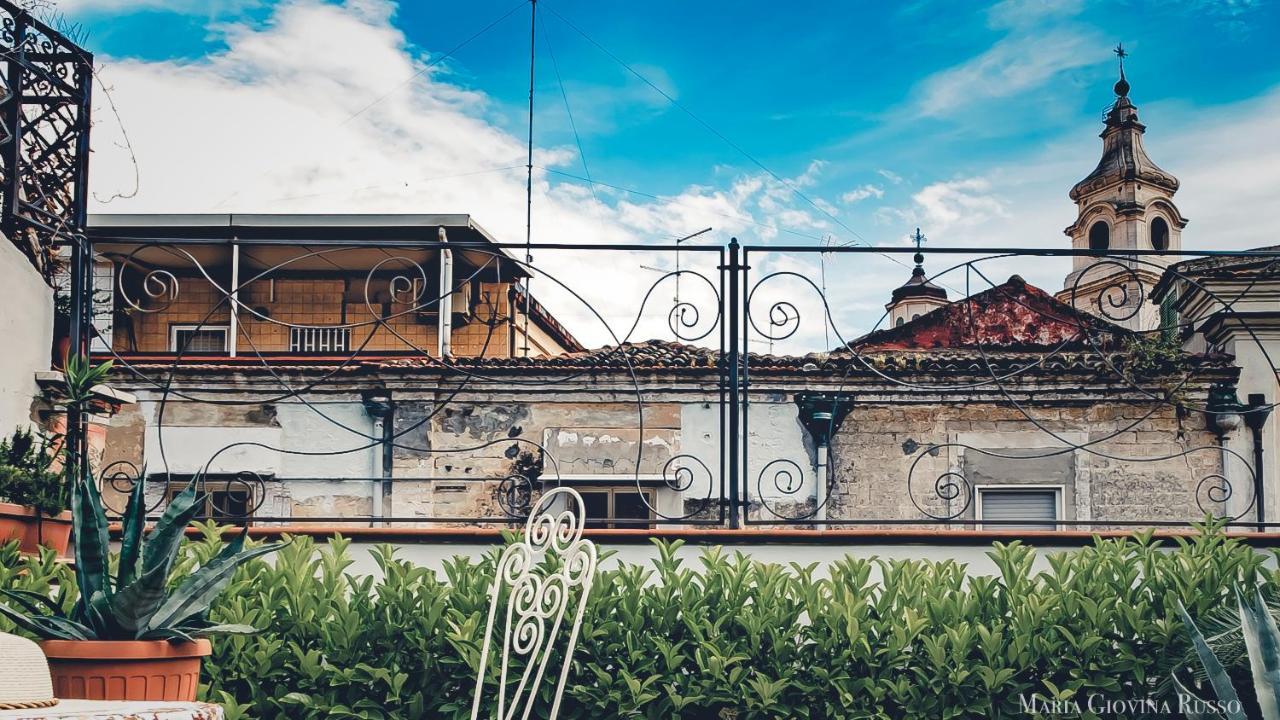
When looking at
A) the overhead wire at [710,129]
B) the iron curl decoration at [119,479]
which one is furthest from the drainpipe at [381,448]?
the overhead wire at [710,129]

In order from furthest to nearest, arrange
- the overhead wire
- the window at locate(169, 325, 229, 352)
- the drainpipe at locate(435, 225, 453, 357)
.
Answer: the window at locate(169, 325, 229, 352) < the drainpipe at locate(435, 225, 453, 357) < the overhead wire

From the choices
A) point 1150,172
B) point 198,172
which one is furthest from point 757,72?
point 1150,172

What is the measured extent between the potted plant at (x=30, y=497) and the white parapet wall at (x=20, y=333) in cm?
22

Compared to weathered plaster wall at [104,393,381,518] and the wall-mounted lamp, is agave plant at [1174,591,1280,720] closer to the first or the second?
the wall-mounted lamp

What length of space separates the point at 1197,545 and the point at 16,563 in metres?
3.70

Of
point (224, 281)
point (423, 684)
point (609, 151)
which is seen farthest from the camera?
point (224, 281)

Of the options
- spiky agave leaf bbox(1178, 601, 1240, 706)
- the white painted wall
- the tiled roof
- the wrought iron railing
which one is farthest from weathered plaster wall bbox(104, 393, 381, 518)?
spiky agave leaf bbox(1178, 601, 1240, 706)

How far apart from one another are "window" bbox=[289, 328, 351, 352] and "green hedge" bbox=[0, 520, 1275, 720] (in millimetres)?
14532

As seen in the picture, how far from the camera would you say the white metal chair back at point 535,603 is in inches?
119

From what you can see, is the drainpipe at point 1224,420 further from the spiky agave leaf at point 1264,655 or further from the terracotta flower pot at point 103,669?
the terracotta flower pot at point 103,669

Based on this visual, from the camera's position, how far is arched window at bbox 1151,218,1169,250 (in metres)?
28.3

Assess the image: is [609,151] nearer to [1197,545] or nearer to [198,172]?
[198,172]

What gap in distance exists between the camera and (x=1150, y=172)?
92.6 feet

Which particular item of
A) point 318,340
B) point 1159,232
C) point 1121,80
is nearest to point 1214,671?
point 318,340
